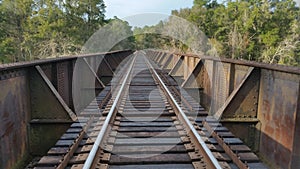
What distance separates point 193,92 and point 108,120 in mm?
3916

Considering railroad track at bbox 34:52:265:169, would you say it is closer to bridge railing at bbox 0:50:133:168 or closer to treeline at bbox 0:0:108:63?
bridge railing at bbox 0:50:133:168

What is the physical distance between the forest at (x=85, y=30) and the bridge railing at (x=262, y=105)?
37042 mm

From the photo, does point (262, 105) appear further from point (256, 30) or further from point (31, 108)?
point (256, 30)

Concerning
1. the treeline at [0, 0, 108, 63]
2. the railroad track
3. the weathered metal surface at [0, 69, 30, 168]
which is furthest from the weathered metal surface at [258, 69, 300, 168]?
the treeline at [0, 0, 108, 63]

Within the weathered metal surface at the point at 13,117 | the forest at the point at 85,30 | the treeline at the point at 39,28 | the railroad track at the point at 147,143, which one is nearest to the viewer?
the railroad track at the point at 147,143

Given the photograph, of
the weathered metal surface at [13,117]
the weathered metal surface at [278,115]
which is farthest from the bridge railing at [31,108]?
the weathered metal surface at [278,115]

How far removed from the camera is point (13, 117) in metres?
3.62

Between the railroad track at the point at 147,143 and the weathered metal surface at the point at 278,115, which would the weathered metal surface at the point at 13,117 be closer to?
the railroad track at the point at 147,143

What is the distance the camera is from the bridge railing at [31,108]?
341cm

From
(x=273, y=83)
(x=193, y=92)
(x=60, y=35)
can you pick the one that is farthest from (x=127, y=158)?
(x=60, y=35)

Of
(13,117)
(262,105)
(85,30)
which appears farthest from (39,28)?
(262,105)

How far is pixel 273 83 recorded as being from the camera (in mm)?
4016

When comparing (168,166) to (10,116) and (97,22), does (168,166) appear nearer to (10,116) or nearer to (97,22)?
(10,116)

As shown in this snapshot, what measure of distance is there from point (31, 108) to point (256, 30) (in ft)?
146
